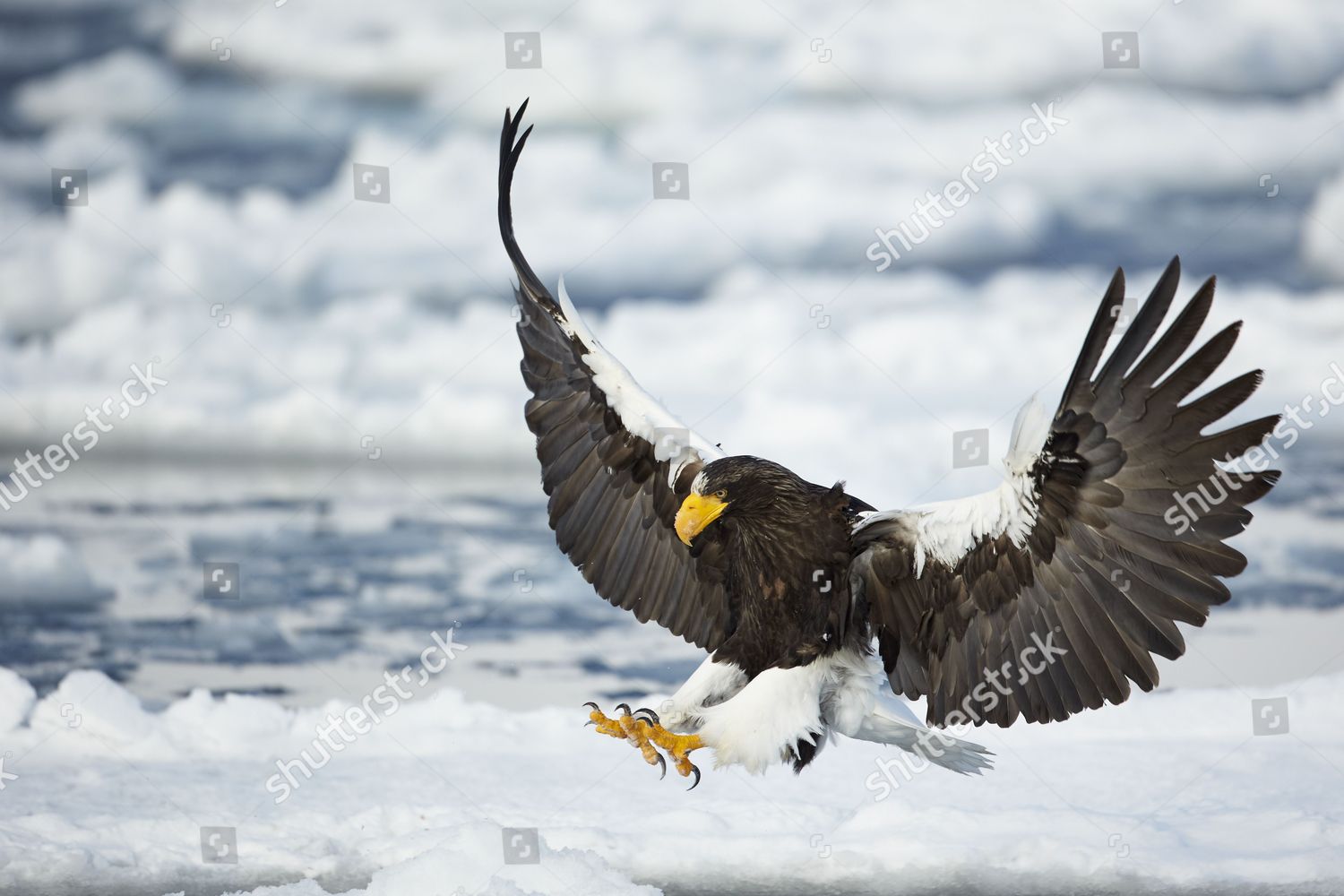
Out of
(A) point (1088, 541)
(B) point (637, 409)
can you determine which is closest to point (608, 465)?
(B) point (637, 409)

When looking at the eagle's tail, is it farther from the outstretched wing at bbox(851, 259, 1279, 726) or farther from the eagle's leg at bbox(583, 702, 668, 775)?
the eagle's leg at bbox(583, 702, 668, 775)

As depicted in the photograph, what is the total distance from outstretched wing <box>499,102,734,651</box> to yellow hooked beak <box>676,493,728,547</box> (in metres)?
0.67

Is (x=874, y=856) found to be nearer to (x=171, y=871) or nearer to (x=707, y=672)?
(x=707, y=672)

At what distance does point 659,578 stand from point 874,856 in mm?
2960

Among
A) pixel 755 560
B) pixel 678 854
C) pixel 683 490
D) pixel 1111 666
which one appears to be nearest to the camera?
pixel 1111 666

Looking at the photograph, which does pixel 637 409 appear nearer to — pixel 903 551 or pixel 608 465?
pixel 608 465

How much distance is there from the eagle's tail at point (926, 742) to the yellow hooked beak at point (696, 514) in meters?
1.05

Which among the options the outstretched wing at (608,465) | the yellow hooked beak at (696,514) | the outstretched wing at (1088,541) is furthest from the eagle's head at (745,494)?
the outstretched wing at (608,465)

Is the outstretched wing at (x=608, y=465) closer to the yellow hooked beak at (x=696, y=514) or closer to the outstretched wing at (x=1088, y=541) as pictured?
the yellow hooked beak at (x=696, y=514)

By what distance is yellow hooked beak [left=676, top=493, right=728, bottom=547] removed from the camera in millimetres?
4258

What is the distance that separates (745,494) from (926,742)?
1218 millimetres

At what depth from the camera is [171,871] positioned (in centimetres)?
736

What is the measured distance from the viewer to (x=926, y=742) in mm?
4555

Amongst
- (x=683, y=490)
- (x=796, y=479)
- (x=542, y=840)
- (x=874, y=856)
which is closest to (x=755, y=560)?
(x=796, y=479)
